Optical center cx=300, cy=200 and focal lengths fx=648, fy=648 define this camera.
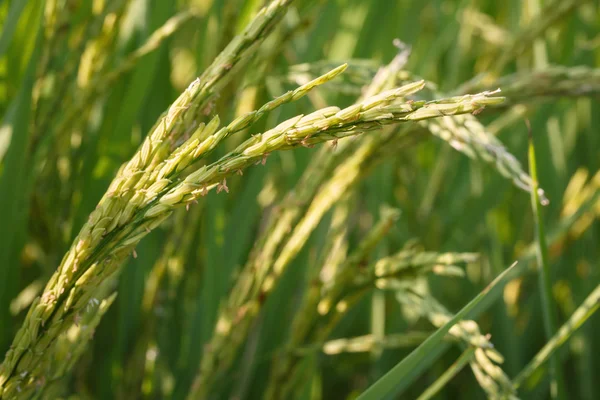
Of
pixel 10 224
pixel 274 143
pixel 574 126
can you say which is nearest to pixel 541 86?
pixel 274 143

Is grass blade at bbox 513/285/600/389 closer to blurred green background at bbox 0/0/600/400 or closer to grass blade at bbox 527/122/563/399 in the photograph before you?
grass blade at bbox 527/122/563/399

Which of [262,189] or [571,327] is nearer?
[571,327]

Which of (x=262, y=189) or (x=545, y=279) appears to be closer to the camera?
(x=545, y=279)

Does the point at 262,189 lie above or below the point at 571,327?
above

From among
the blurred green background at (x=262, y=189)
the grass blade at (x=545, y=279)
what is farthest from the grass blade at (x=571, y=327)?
the blurred green background at (x=262, y=189)

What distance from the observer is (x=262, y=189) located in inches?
54.5

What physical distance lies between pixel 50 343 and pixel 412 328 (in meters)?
1.03

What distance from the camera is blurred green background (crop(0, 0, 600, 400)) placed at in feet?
3.36

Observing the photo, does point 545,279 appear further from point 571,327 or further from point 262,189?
point 262,189

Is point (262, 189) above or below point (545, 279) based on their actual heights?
above

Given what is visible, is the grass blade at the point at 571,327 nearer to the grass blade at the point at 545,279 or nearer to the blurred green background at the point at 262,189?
the grass blade at the point at 545,279

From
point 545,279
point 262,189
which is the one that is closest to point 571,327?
point 545,279

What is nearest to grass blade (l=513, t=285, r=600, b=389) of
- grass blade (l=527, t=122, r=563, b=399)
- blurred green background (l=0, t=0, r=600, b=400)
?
grass blade (l=527, t=122, r=563, b=399)

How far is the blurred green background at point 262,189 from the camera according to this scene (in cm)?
102
